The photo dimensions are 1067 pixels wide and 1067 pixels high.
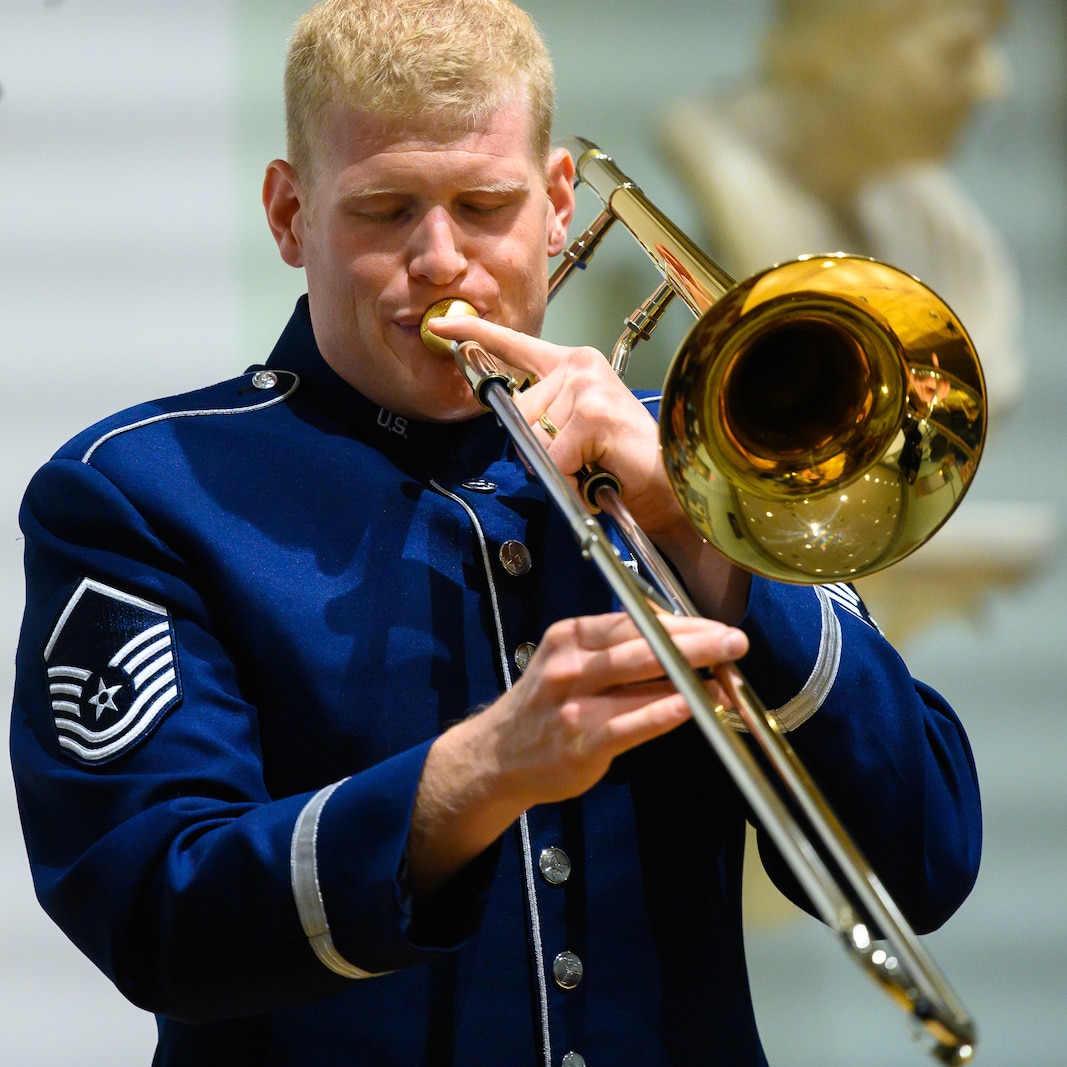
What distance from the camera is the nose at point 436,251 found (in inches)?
64.8

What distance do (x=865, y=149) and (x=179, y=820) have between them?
2.44 meters

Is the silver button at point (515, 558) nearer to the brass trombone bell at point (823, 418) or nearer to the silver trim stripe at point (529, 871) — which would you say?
the silver trim stripe at point (529, 871)

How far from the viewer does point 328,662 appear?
1.57 m

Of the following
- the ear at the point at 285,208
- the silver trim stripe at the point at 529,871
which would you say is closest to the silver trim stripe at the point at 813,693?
the silver trim stripe at the point at 529,871

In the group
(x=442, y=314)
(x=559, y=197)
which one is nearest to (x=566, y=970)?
(x=442, y=314)

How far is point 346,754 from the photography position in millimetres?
1562

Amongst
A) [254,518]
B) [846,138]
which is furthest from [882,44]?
[254,518]

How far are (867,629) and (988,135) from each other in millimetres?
2035

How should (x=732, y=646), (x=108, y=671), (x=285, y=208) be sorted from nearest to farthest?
(x=732, y=646)
(x=108, y=671)
(x=285, y=208)

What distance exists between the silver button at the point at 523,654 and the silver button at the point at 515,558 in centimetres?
8

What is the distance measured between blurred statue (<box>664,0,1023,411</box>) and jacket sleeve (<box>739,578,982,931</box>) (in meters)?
1.75

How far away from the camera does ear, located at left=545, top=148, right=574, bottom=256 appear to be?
6.25 ft

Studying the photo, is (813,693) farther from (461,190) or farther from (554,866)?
(461,190)

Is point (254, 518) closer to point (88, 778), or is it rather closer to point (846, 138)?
point (88, 778)
